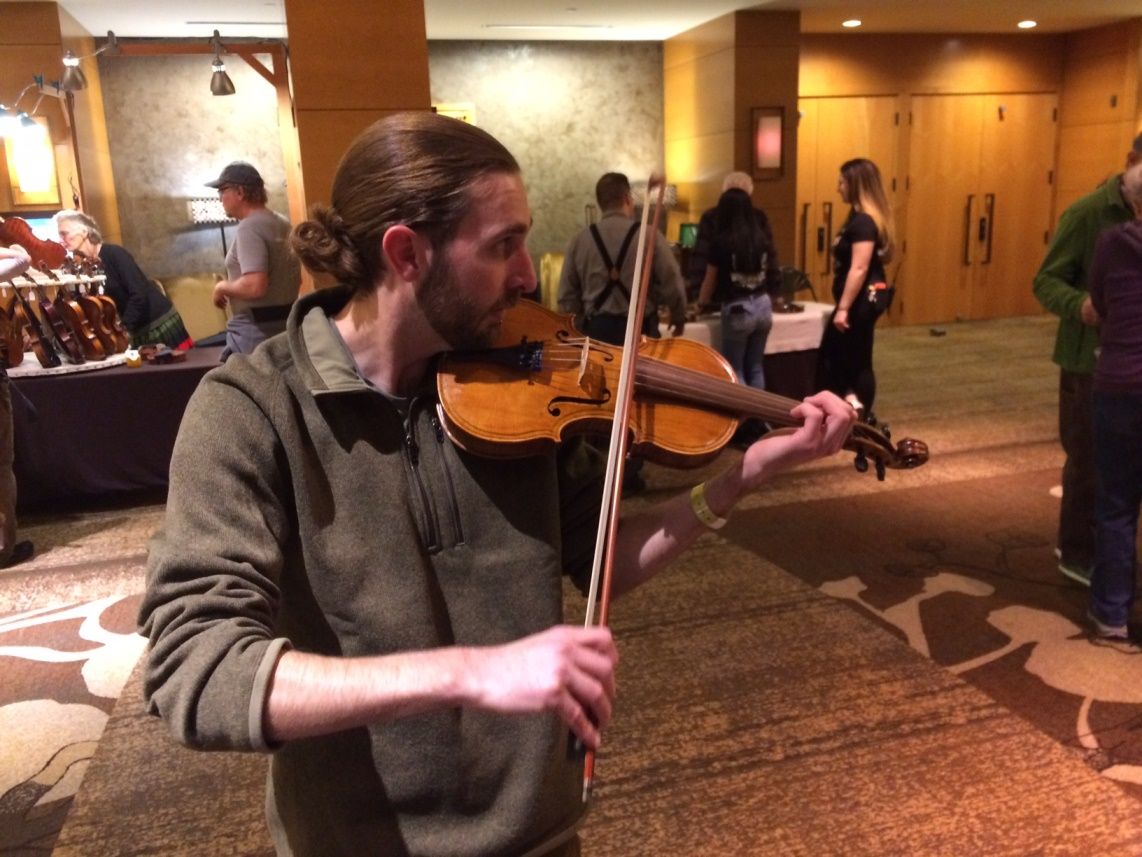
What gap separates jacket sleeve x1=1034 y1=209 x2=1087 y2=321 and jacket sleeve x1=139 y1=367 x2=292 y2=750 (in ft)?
8.92

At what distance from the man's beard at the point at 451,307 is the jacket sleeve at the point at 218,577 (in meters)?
0.21

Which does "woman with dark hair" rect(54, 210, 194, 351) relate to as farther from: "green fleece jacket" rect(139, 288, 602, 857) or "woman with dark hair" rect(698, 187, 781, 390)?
"green fleece jacket" rect(139, 288, 602, 857)

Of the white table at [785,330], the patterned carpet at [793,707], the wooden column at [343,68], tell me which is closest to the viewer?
the patterned carpet at [793,707]

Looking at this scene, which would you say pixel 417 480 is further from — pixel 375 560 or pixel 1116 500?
pixel 1116 500

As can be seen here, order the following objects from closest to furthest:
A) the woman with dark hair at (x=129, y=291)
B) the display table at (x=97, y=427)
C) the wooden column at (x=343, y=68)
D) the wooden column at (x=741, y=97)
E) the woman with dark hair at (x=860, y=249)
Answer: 1. the display table at (x=97, y=427)
2. the wooden column at (x=343, y=68)
3. the woman with dark hair at (x=129, y=291)
4. the woman with dark hair at (x=860, y=249)
5. the wooden column at (x=741, y=97)

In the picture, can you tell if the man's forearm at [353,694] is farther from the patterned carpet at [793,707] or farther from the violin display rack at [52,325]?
the violin display rack at [52,325]

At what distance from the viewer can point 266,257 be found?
394 cm

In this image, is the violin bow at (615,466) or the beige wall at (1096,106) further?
the beige wall at (1096,106)

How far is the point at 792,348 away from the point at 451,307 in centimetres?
454

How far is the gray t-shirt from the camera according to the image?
3928mm

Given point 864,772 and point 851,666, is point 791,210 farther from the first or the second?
point 864,772

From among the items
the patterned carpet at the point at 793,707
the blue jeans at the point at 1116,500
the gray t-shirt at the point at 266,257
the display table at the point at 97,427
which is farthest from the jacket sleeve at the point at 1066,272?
the display table at the point at 97,427

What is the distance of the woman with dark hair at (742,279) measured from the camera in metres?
4.78

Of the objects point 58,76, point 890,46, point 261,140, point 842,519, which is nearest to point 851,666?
point 842,519
